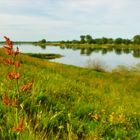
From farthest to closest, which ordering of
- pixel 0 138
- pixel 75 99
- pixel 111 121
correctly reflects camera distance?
pixel 75 99 < pixel 111 121 < pixel 0 138

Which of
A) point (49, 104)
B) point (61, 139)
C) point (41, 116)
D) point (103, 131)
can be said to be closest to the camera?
point (61, 139)

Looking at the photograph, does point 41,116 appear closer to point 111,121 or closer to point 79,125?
point 79,125

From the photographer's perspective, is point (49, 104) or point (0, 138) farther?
point (49, 104)

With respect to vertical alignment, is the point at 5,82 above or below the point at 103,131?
above

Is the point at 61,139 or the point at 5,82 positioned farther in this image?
the point at 5,82

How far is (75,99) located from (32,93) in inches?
63.9

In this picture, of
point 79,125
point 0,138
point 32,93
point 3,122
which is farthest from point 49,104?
point 0,138

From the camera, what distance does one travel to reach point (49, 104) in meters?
5.97

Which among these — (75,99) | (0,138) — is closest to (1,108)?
(0,138)

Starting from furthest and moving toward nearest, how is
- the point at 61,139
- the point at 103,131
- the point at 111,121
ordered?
1. the point at 111,121
2. the point at 103,131
3. the point at 61,139

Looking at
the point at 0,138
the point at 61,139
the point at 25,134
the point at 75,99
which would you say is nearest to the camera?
the point at 25,134

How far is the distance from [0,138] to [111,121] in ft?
7.61

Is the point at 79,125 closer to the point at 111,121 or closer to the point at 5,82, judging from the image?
the point at 111,121

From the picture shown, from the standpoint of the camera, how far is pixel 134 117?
6637 millimetres
